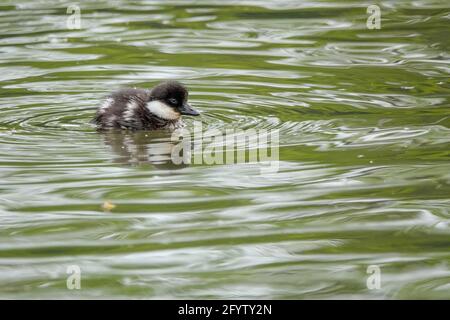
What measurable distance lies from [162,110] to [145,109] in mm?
124

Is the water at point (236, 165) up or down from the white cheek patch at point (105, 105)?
down

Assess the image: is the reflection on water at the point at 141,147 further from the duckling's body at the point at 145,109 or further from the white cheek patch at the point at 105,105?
the white cheek patch at the point at 105,105

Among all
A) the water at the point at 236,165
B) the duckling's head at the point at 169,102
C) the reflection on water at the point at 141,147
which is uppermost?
the duckling's head at the point at 169,102

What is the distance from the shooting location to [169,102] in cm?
777

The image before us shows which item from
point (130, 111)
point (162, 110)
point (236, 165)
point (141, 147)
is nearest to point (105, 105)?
point (130, 111)

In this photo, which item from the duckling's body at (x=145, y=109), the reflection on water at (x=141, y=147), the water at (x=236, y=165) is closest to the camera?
the water at (x=236, y=165)

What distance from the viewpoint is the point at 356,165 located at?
6480 millimetres

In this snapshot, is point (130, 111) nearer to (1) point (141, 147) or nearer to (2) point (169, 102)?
(2) point (169, 102)

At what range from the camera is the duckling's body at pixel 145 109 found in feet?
25.1

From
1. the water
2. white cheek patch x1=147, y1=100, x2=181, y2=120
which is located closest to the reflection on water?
the water

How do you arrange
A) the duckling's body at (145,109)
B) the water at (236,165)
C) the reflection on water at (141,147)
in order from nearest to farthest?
1. the water at (236,165)
2. the reflection on water at (141,147)
3. the duckling's body at (145,109)

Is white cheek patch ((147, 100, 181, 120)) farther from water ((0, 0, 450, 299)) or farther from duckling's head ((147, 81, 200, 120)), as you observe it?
water ((0, 0, 450, 299))

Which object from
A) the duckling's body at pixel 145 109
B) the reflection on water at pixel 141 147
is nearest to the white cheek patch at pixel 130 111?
the duckling's body at pixel 145 109

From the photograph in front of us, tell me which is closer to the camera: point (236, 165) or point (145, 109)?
point (236, 165)
